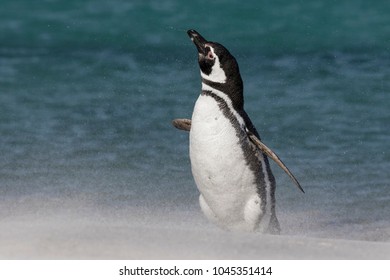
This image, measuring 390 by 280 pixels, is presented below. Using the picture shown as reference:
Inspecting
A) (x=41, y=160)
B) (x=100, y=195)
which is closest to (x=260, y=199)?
(x=100, y=195)

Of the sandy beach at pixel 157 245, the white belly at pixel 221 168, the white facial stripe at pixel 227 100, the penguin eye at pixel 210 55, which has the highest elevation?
the penguin eye at pixel 210 55

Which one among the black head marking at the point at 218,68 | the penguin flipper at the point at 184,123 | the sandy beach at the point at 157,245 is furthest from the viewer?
the penguin flipper at the point at 184,123

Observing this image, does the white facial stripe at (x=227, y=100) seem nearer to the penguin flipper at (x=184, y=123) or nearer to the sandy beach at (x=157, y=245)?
the penguin flipper at (x=184, y=123)

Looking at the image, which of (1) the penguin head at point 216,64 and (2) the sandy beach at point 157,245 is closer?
(2) the sandy beach at point 157,245

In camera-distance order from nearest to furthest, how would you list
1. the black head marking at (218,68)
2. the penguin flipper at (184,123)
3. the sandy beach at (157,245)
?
the sandy beach at (157,245) → the black head marking at (218,68) → the penguin flipper at (184,123)

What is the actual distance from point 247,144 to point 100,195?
1.86 meters

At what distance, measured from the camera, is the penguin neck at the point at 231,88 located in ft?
18.8

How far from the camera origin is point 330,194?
7.79m

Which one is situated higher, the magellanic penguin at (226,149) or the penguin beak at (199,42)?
the penguin beak at (199,42)

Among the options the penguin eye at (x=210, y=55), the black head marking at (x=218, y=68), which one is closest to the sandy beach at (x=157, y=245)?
the black head marking at (x=218, y=68)

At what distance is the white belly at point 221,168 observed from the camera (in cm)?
573

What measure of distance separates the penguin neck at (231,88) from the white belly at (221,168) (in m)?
0.07

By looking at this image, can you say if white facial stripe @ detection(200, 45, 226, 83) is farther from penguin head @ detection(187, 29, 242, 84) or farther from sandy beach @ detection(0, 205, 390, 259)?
sandy beach @ detection(0, 205, 390, 259)

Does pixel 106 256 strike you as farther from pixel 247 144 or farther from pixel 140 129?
pixel 140 129
